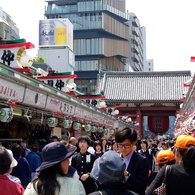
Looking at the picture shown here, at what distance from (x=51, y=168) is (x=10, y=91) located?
5927mm

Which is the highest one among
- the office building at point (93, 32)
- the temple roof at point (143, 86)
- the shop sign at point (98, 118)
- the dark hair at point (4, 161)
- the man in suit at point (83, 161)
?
the office building at point (93, 32)

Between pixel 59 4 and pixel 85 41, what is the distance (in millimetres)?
10335

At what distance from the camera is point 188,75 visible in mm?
46406

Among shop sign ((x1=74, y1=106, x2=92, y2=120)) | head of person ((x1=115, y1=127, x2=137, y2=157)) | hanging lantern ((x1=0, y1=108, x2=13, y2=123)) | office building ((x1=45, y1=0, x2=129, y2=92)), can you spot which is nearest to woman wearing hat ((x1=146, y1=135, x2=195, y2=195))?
head of person ((x1=115, y1=127, x2=137, y2=157))

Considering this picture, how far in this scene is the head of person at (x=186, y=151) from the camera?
3.89 metres

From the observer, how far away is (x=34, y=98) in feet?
34.2

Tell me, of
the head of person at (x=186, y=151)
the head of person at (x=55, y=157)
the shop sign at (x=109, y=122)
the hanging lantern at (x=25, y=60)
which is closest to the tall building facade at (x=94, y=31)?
the shop sign at (x=109, y=122)

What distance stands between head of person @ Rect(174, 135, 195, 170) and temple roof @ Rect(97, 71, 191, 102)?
120 ft

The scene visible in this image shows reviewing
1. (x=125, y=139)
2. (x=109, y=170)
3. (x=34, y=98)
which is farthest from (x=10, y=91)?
(x=109, y=170)

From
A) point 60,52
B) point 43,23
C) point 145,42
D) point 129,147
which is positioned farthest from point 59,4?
point 129,147

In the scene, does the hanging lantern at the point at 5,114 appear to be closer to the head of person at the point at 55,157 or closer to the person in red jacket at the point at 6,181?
the person in red jacket at the point at 6,181

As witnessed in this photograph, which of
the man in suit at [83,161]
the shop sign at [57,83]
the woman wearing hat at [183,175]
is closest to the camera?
the woman wearing hat at [183,175]

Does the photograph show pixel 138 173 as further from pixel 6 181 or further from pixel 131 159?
pixel 6 181

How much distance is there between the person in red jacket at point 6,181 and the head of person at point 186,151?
1649 millimetres
